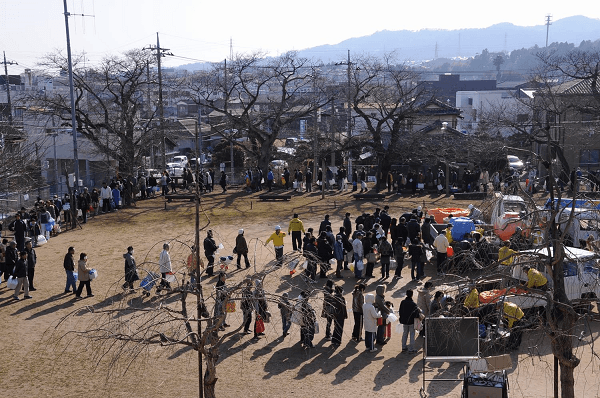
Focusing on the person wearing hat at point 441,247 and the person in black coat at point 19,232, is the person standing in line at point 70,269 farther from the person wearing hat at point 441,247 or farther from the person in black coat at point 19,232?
the person wearing hat at point 441,247

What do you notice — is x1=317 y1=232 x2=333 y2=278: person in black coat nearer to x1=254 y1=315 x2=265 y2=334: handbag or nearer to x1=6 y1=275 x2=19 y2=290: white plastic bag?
x1=254 y1=315 x2=265 y2=334: handbag

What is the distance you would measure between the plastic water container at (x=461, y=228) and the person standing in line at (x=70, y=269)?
10.1 m

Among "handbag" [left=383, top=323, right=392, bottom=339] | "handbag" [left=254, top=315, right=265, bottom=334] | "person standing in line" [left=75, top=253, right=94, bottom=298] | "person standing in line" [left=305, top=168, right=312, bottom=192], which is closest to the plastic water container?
"handbag" [left=383, top=323, right=392, bottom=339]

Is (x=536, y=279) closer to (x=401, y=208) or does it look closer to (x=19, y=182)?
(x=401, y=208)

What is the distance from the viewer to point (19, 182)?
21.6m

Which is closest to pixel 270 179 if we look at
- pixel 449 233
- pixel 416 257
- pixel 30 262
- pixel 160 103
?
pixel 160 103

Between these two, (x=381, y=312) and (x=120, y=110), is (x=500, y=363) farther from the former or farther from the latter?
(x=120, y=110)

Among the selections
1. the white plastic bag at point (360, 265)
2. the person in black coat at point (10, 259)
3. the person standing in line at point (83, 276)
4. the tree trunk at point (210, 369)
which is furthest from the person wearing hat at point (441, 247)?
the person in black coat at point (10, 259)

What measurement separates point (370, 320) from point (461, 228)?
22.7 feet

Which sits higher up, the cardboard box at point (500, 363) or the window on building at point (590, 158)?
the cardboard box at point (500, 363)

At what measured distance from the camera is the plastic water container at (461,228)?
57.0 ft

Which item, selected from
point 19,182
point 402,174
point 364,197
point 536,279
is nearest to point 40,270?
point 19,182

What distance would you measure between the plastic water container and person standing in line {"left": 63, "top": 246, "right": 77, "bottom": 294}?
1009 centimetres

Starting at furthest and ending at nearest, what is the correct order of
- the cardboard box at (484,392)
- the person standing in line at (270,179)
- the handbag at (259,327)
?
the person standing in line at (270,179) → the handbag at (259,327) → the cardboard box at (484,392)
